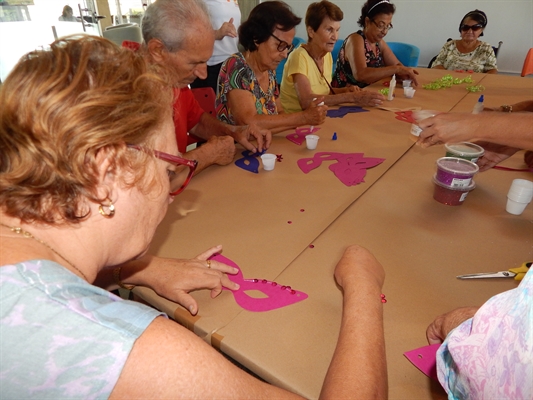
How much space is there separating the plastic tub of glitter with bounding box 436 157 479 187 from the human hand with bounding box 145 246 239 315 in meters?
0.97

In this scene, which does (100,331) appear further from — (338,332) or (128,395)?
(338,332)

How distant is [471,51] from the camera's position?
4.35m

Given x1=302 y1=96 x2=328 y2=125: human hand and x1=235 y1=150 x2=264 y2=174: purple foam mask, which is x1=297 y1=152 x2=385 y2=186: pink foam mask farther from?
x1=302 y1=96 x2=328 y2=125: human hand

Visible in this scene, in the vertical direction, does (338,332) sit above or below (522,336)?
below

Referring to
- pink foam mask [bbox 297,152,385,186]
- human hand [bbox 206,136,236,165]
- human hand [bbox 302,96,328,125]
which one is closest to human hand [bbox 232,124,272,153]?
human hand [bbox 206,136,236,165]

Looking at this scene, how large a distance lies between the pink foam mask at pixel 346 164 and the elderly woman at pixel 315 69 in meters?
1.04

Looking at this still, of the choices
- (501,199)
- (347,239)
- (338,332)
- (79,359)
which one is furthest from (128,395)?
(501,199)

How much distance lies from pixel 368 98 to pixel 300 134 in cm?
85

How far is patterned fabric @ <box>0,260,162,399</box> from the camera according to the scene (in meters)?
0.57

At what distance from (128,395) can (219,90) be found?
212cm

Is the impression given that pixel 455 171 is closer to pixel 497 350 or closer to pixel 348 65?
pixel 497 350

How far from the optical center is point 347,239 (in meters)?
1.30

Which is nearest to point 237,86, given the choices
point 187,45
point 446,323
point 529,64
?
point 187,45

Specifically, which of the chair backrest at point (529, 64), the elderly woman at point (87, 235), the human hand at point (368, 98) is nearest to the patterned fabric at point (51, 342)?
the elderly woman at point (87, 235)
